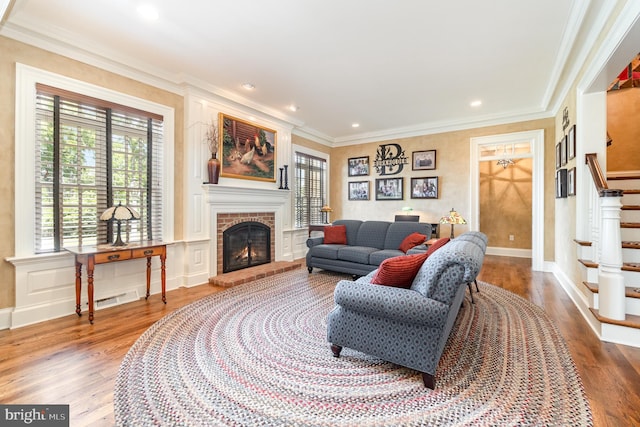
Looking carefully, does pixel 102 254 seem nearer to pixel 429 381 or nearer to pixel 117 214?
pixel 117 214

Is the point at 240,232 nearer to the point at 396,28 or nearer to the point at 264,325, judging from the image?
the point at 264,325

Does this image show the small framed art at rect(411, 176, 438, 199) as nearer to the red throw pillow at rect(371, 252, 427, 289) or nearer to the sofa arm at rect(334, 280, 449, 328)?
the red throw pillow at rect(371, 252, 427, 289)

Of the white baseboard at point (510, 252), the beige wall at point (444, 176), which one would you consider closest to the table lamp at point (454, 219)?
the beige wall at point (444, 176)

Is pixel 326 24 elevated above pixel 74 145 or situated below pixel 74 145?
above

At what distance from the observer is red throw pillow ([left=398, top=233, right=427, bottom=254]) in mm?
4266

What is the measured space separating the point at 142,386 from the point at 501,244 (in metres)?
7.53

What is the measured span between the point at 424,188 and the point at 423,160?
2.03ft

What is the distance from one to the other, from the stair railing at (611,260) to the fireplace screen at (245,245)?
14.9 feet

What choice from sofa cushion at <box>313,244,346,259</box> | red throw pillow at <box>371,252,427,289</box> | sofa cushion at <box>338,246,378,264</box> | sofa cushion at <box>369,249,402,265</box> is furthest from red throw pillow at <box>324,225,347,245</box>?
red throw pillow at <box>371,252,427,289</box>

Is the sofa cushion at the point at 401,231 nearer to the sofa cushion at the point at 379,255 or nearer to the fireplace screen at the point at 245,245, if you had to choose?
the sofa cushion at the point at 379,255

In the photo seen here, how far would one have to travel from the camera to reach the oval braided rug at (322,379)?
1.57 meters

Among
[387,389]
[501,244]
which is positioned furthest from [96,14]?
[501,244]

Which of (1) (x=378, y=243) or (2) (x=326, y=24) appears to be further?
(1) (x=378, y=243)

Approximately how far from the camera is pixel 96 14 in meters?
2.69
